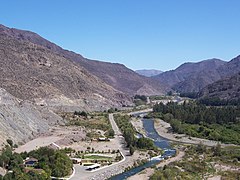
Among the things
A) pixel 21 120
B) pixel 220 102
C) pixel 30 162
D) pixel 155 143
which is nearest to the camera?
pixel 30 162

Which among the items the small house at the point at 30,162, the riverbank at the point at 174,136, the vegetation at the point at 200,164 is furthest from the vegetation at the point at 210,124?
the small house at the point at 30,162

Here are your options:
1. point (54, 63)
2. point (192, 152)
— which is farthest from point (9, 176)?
point (54, 63)

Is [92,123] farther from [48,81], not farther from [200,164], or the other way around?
[200,164]

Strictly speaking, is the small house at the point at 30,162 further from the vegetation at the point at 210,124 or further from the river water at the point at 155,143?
the vegetation at the point at 210,124

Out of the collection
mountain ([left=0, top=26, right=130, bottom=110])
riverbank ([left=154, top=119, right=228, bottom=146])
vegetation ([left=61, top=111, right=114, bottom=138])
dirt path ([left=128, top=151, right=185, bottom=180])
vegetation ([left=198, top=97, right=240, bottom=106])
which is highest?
mountain ([left=0, top=26, right=130, bottom=110])

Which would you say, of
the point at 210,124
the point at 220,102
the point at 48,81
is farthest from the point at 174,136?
the point at 220,102

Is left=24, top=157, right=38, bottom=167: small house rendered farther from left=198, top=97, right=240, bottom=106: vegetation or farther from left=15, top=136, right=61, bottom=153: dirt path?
left=198, top=97, right=240, bottom=106: vegetation

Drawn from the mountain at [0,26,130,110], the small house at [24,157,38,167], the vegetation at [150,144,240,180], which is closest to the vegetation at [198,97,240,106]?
the mountain at [0,26,130,110]
